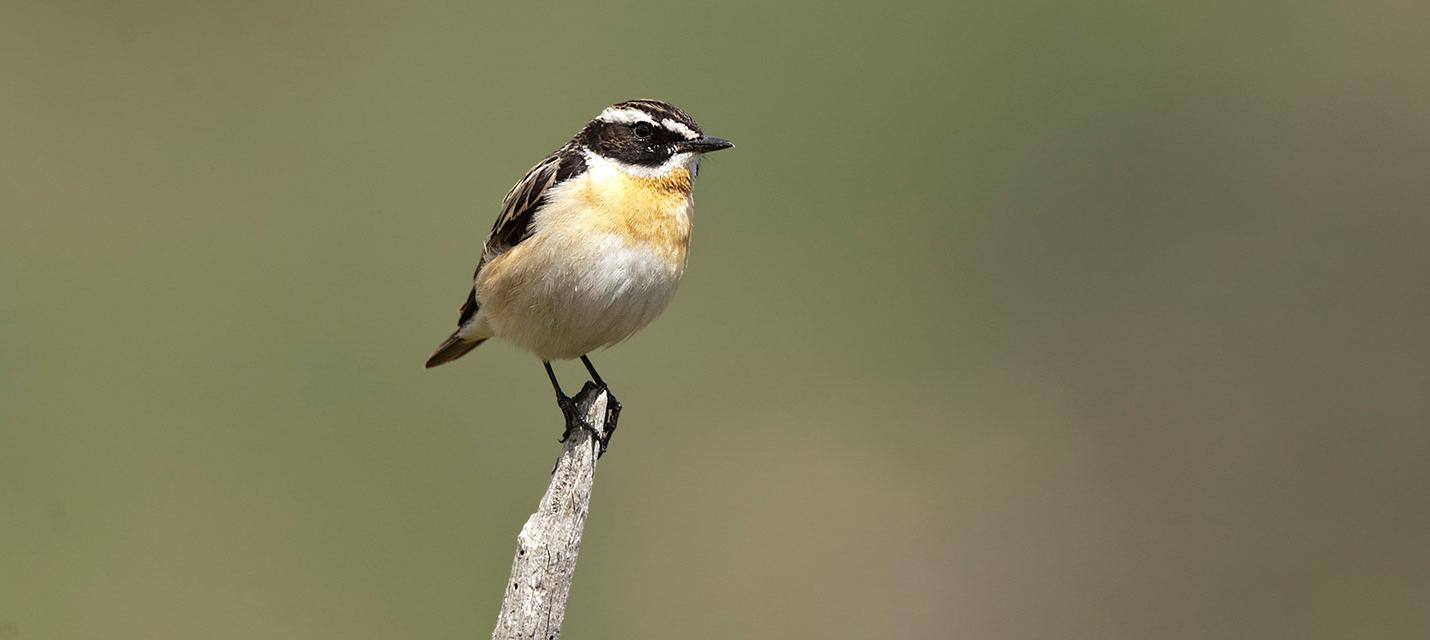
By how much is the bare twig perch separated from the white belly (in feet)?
3.99

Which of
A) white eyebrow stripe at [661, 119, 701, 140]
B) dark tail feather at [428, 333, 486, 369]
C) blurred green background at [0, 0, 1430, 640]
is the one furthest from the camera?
blurred green background at [0, 0, 1430, 640]

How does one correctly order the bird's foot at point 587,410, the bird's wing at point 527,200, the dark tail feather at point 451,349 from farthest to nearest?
1. the dark tail feather at point 451,349
2. the bird's wing at point 527,200
3. the bird's foot at point 587,410

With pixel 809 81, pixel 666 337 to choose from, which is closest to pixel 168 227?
pixel 666 337

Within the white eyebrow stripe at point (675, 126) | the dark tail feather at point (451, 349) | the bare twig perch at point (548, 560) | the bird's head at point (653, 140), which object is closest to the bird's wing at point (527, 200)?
the bird's head at point (653, 140)

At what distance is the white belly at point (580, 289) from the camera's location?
5.86m

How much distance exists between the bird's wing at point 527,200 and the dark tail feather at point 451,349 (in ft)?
1.91

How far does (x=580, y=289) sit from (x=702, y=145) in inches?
27.7

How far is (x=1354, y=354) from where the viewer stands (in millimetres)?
11641

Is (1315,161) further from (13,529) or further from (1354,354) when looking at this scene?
(13,529)

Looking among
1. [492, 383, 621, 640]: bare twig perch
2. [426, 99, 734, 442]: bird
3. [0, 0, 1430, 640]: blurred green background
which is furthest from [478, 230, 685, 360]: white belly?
[0, 0, 1430, 640]: blurred green background

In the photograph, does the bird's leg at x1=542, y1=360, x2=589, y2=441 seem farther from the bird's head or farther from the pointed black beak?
the pointed black beak

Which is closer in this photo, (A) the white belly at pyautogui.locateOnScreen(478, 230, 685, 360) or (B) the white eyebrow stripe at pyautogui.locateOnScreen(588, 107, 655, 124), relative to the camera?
(A) the white belly at pyautogui.locateOnScreen(478, 230, 685, 360)

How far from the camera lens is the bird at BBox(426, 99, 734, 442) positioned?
19.3 ft

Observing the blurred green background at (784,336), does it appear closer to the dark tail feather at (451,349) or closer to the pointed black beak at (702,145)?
the dark tail feather at (451,349)
